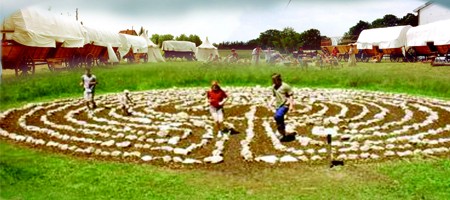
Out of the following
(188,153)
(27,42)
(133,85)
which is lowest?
(188,153)

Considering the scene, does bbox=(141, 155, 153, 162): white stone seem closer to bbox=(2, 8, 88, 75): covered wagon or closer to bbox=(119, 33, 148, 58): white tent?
bbox=(119, 33, 148, 58): white tent

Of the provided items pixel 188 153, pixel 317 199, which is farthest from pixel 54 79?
pixel 317 199

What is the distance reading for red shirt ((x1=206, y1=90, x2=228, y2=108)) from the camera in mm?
4838

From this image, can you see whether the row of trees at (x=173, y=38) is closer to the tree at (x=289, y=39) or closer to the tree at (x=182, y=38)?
the tree at (x=182, y=38)

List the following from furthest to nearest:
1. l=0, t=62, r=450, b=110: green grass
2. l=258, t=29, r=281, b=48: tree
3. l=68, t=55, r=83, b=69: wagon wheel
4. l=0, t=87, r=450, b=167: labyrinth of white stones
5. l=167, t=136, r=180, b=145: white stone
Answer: l=167, t=136, r=180, b=145: white stone, l=0, t=87, r=450, b=167: labyrinth of white stones, l=68, t=55, r=83, b=69: wagon wheel, l=0, t=62, r=450, b=110: green grass, l=258, t=29, r=281, b=48: tree

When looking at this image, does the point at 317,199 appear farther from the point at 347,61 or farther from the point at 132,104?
the point at 132,104

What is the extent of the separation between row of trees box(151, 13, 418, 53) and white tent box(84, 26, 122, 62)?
32cm

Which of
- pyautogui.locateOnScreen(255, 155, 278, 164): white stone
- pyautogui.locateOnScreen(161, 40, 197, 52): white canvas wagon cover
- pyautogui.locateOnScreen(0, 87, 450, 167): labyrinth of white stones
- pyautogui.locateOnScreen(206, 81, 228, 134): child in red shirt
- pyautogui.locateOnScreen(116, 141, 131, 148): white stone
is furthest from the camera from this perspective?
pyautogui.locateOnScreen(116, 141, 131, 148): white stone

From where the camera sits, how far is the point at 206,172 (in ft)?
14.7

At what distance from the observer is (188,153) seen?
5.25 m

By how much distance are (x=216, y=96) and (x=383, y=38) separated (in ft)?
5.61

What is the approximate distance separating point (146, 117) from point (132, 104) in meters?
0.40

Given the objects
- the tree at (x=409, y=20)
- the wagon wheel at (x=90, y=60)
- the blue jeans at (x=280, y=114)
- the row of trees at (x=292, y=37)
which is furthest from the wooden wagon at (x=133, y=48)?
the tree at (x=409, y=20)

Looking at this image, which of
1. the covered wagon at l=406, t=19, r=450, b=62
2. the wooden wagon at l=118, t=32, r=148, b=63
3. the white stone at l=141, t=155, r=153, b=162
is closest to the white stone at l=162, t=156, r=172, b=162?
the white stone at l=141, t=155, r=153, b=162
